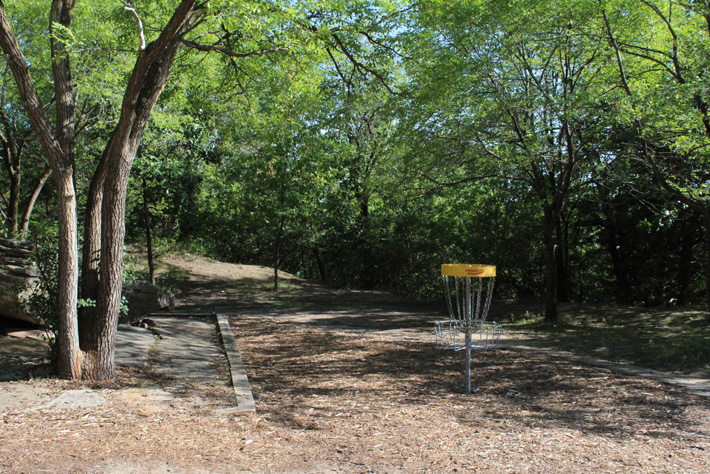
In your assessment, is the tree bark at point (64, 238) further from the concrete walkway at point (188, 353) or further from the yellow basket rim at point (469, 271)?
the yellow basket rim at point (469, 271)

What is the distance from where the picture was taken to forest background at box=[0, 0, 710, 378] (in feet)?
26.0

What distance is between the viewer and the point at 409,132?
11367mm

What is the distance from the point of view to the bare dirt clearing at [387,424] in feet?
12.9

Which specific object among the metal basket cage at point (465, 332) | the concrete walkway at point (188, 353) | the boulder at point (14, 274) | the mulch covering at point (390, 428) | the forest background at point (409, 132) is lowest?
the mulch covering at point (390, 428)

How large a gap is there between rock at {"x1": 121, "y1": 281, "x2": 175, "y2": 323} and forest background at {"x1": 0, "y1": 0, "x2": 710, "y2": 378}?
6.46 ft

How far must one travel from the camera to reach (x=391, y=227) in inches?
755

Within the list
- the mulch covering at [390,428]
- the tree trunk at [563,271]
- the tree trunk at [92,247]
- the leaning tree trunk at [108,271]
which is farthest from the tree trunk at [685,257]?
the tree trunk at [92,247]

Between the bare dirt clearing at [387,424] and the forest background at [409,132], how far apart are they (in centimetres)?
151

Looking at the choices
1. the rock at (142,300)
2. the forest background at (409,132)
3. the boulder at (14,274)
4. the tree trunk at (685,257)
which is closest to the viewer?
the boulder at (14,274)

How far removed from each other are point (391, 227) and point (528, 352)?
436 inches

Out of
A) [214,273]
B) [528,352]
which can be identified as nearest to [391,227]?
[214,273]

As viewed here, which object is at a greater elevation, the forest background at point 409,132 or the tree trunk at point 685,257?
the forest background at point 409,132

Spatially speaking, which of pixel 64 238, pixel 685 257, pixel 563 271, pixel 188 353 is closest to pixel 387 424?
pixel 64 238

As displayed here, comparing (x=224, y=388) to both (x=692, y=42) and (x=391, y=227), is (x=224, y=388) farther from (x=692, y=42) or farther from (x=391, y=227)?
(x=391, y=227)
